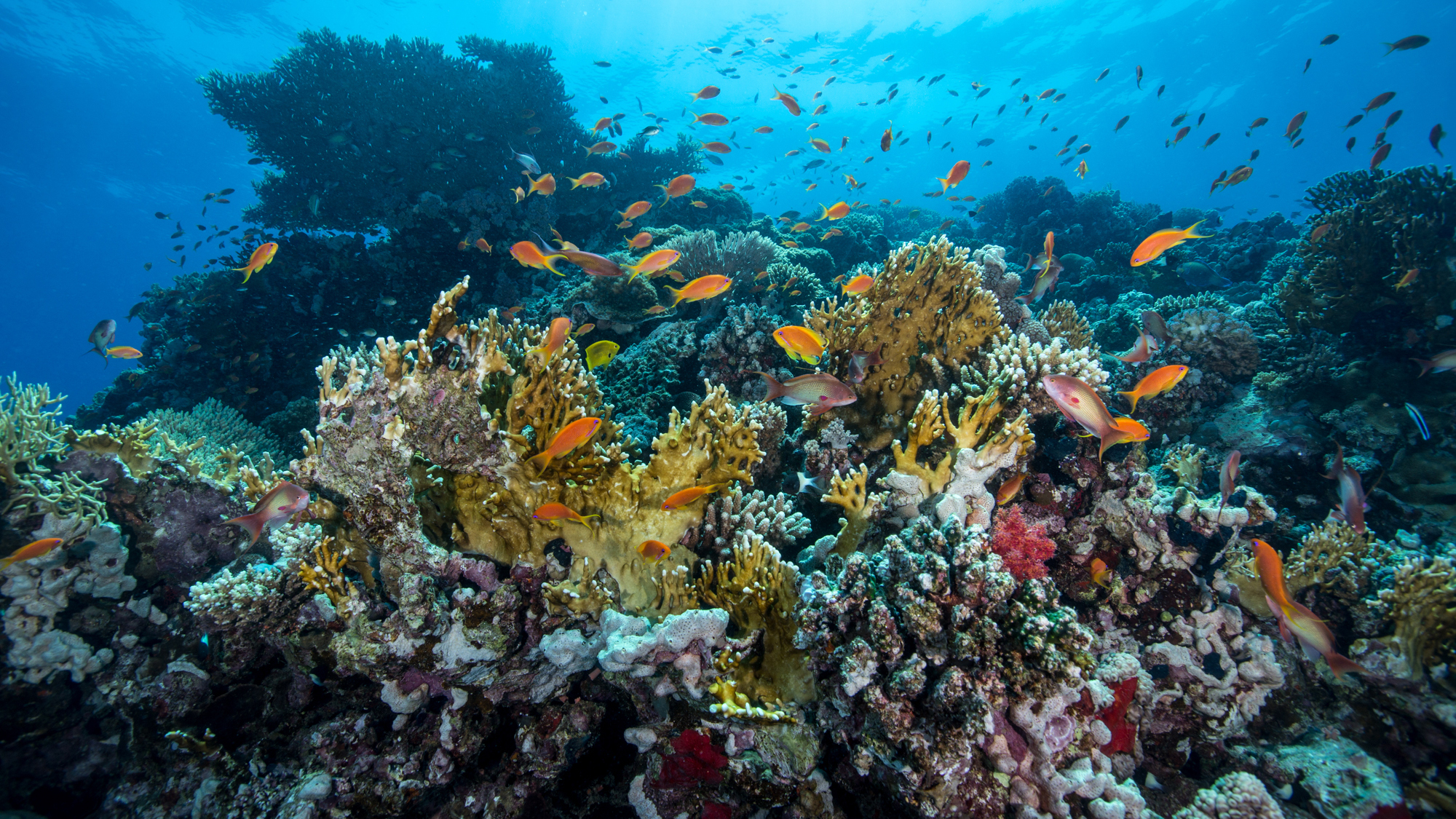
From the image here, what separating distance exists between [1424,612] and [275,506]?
23.0ft

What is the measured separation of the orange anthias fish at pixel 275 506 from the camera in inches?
124

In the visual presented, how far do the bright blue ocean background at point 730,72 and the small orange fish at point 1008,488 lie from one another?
20011 millimetres

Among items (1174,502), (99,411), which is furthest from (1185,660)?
(99,411)

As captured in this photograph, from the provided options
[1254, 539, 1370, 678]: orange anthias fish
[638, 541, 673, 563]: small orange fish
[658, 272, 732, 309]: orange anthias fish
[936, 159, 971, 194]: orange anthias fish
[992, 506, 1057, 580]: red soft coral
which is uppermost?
[658, 272, 732, 309]: orange anthias fish

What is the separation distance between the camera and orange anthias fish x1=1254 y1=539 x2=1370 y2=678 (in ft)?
8.71

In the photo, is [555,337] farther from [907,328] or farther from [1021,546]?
[1021,546]

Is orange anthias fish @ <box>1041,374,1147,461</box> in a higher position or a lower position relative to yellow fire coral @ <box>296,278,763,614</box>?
lower

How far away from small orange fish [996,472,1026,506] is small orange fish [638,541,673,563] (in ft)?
7.57

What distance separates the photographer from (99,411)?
11.8 metres

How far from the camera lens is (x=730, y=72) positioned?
63.2 feet

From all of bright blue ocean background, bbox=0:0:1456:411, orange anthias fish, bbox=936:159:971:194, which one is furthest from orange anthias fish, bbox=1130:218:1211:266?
bright blue ocean background, bbox=0:0:1456:411

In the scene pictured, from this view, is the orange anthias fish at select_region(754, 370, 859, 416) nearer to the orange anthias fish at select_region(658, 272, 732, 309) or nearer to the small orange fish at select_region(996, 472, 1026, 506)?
the small orange fish at select_region(996, 472, 1026, 506)

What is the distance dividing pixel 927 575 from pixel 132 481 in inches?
265

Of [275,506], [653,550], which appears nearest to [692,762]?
[653,550]
